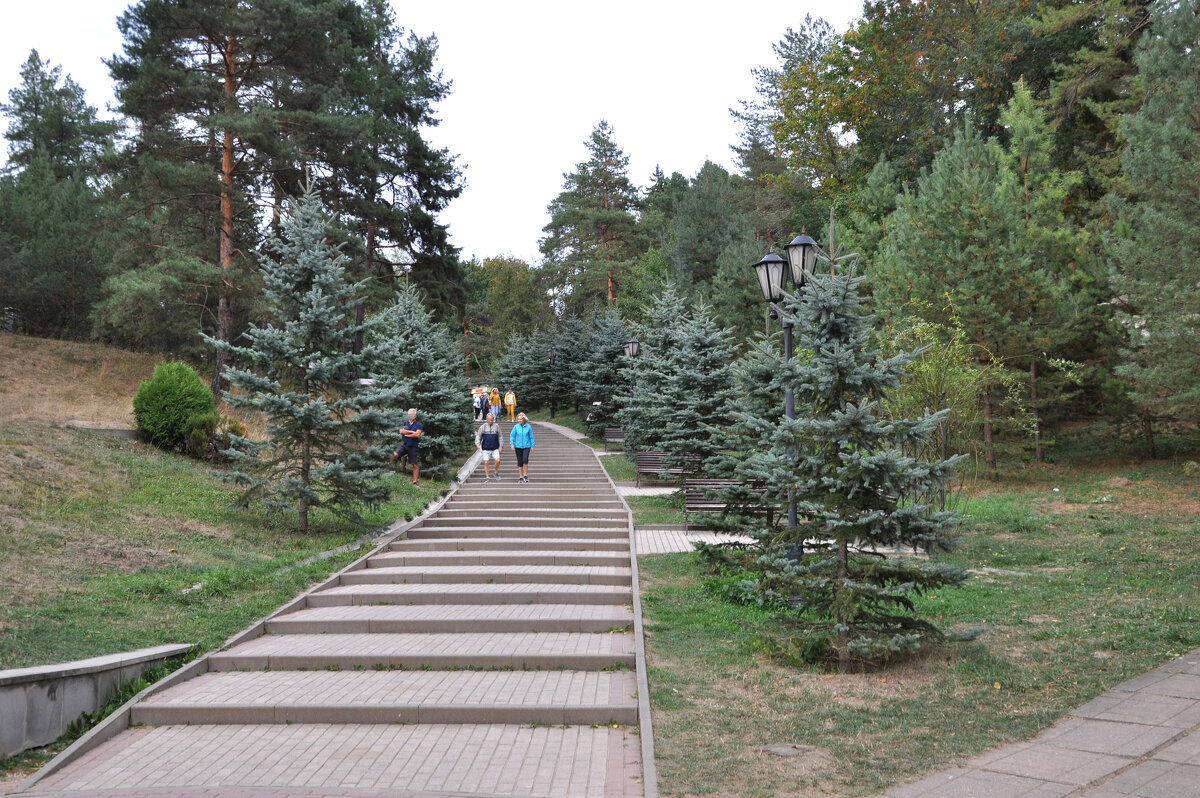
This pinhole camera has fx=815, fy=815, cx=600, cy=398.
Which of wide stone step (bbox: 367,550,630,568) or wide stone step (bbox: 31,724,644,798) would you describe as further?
wide stone step (bbox: 367,550,630,568)

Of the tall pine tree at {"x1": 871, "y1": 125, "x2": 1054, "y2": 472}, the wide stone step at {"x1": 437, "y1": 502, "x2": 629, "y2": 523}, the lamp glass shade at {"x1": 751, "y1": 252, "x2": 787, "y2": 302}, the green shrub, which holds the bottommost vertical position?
the wide stone step at {"x1": 437, "y1": 502, "x2": 629, "y2": 523}

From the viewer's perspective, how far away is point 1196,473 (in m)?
19.1

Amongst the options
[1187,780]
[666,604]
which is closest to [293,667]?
[666,604]

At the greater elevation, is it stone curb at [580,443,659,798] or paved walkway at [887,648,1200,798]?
stone curb at [580,443,659,798]

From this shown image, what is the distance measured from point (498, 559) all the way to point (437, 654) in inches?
174

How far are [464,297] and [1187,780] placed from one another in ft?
102

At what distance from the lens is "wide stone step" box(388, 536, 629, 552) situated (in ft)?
43.5

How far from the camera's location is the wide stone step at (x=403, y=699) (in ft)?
21.4

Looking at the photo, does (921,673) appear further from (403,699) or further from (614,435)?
(614,435)

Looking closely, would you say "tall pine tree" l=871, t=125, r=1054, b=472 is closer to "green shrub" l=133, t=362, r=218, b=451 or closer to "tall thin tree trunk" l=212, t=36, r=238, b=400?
"green shrub" l=133, t=362, r=218, b=451

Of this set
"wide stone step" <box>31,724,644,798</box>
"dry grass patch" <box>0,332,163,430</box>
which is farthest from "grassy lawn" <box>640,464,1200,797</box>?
"dry grass patch" <box>0,332,163,430</box>

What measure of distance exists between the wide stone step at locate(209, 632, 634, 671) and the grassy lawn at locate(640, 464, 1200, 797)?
1.78ft

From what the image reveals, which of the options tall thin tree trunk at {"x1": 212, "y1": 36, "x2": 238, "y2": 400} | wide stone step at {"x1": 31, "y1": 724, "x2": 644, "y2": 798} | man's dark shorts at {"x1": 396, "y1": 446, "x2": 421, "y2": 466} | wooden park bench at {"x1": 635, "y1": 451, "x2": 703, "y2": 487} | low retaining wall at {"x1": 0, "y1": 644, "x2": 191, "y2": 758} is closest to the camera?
wide stone step at {"x1": 31, "y1": 724, "x2": 644, "y2": 798}

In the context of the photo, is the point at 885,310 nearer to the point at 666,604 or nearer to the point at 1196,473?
the point at 1196,473
